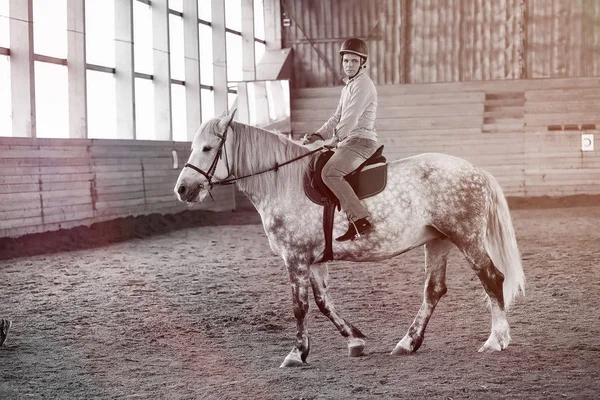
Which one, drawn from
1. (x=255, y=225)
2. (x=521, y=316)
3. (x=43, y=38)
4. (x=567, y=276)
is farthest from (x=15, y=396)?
(x=255, y=225)

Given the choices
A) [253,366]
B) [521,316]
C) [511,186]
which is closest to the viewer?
[253,366]

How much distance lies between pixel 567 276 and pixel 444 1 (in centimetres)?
1758

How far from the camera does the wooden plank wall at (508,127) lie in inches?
904

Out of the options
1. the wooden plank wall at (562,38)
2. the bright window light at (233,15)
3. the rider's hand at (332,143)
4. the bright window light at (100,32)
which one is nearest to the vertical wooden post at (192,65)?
the bright window light at (233,15)

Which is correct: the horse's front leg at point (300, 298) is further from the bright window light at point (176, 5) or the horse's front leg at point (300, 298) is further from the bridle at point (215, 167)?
the bright window light at point (176, 5)

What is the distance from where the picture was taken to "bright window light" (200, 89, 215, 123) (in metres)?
22.4

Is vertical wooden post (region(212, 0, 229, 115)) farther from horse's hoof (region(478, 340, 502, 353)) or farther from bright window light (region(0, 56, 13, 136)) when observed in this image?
horse's hoof (region(478, 340, 502, 353))

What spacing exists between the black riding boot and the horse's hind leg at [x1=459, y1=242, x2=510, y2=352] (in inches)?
30.8

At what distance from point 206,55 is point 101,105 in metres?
5.74

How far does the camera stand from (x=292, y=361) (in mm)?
5809

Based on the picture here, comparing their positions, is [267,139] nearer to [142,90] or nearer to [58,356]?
[58,356]

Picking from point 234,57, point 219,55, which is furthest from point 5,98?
point 234,57

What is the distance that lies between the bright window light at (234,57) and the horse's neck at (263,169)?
18.5 m

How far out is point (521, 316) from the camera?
7367 mm
